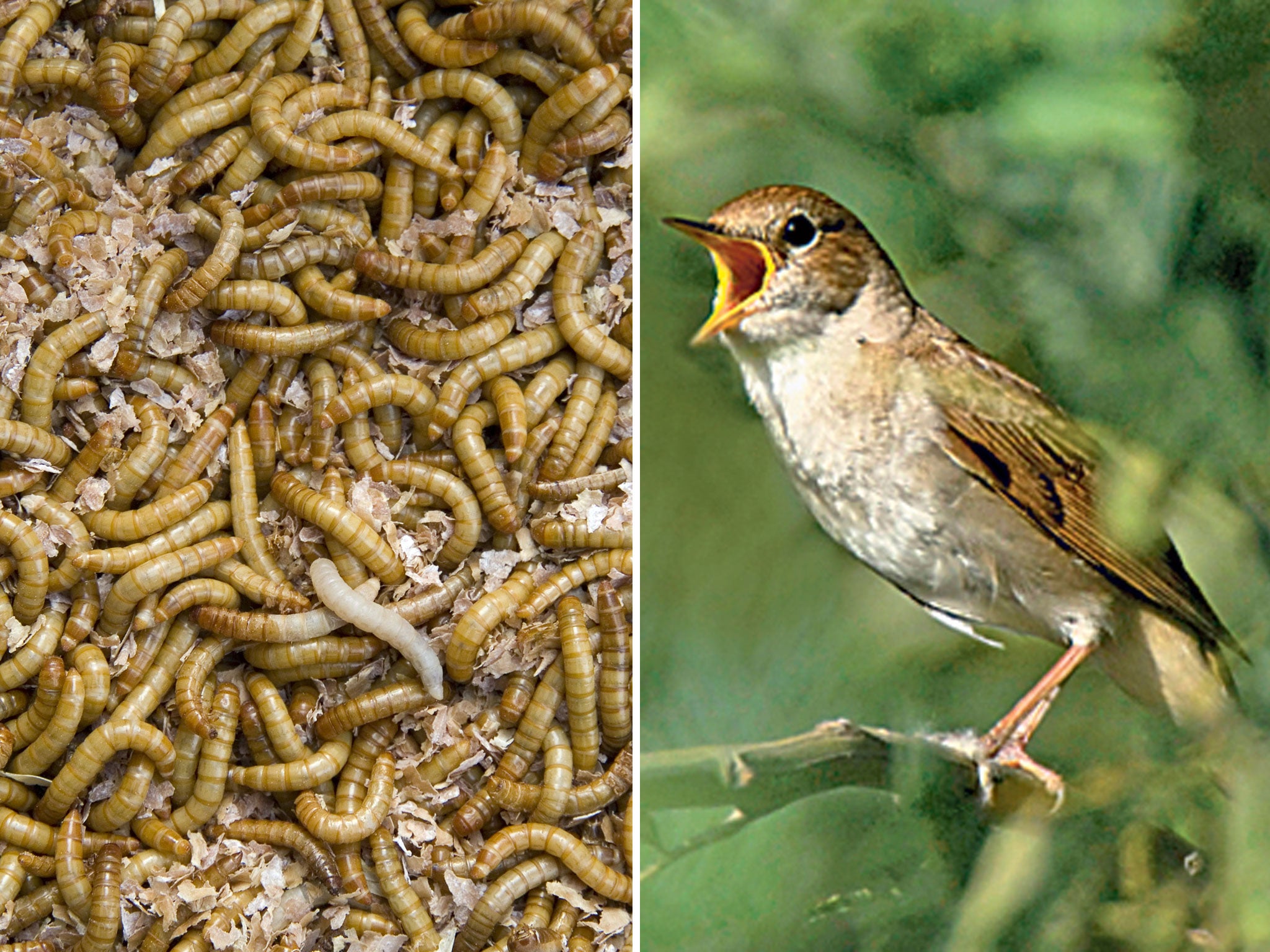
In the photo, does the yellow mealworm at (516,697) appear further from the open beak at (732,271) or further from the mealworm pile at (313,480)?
the open beak at (732,271)

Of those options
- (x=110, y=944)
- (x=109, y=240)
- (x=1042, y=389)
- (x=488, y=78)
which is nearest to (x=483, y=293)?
(x=488, y=78)

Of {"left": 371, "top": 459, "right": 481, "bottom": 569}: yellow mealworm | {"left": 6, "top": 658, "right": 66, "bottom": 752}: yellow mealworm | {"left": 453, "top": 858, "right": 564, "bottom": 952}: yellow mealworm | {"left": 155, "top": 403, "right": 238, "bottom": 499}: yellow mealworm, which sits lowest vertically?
{"left": 453, "top": 858, "right": 564, "bottom": 952}: yellow mealworm

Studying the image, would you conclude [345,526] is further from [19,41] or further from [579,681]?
[19,41]

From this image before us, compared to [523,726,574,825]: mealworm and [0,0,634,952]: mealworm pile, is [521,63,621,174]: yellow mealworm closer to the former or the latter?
[0,0,634,952]: mealworm pile

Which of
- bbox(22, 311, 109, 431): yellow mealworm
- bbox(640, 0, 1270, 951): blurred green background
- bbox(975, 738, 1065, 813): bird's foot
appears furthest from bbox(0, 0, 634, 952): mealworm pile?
bbox(975, 738, 1065, 813): bird's foot

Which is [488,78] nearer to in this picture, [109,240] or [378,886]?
[109,240]

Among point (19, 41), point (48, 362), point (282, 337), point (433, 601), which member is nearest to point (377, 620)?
point (433, 601)

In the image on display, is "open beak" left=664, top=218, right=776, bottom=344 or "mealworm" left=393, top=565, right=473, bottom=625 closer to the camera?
"open beak" left=664, top=218, right=776, bottom=344
